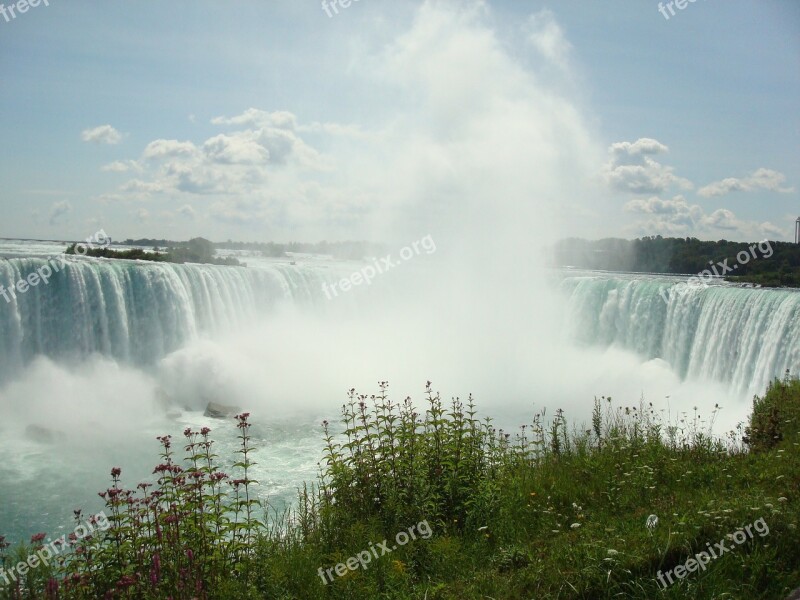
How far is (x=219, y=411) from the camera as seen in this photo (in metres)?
17.6

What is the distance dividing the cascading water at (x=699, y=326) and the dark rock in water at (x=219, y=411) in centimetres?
1578

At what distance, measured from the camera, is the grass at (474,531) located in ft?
11.7

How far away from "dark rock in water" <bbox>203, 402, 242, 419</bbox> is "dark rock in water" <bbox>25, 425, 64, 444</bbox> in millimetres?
4141

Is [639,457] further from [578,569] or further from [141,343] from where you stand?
[141,343]

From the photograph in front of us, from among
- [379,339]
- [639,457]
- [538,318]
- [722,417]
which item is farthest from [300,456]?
[538,318]

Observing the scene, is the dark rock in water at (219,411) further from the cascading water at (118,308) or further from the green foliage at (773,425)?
the green foliage at (773,425)

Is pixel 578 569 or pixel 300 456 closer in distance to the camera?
pixel 578 569

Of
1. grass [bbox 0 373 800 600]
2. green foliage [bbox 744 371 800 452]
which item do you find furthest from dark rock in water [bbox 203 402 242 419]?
green foliage [bbox 744 371 800 452]

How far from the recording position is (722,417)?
1581 cm

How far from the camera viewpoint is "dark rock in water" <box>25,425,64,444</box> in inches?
562

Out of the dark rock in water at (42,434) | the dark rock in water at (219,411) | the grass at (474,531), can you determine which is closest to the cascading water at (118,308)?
the dark rock in water at (42,434)

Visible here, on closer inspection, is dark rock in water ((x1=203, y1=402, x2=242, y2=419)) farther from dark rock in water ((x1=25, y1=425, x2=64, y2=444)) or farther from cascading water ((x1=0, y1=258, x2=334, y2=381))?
dark rock in water ((x1=25, y1=425, x2=64, y2=444))

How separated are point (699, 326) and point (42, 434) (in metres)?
20.6

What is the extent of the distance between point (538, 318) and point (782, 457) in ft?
79.3
